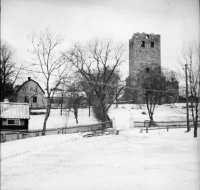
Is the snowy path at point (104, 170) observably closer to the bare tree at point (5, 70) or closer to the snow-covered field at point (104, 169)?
the snow-covered field at point (104, 169)

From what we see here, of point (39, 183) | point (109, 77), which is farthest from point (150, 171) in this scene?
point (109, 77)

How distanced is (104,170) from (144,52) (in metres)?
43.1

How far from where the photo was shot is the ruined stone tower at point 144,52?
48875 mm

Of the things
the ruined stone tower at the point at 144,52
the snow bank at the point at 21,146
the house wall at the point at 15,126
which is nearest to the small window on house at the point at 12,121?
the house wall at the point at 15,126

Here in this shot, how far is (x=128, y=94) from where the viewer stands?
46.3 m

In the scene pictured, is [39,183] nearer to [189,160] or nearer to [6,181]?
[6,181]

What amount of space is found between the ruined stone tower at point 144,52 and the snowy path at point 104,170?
37.1 metres

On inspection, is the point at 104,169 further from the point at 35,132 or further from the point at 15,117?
the point at 35,132

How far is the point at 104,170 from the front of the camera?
9.20 m

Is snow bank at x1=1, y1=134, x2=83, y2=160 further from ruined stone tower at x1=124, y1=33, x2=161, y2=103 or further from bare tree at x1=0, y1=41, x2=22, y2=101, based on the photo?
ruined stone tower at x1=124, y1=33, x2=161, y2=103

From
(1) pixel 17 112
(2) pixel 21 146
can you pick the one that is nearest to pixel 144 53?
(1) pixel 17 112

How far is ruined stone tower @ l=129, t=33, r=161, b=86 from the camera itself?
4888 cm

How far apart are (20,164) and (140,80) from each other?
33271 mm

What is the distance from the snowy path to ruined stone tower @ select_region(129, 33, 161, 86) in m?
37.1
